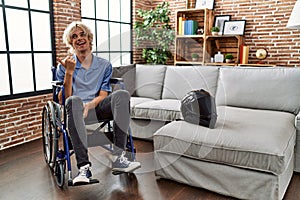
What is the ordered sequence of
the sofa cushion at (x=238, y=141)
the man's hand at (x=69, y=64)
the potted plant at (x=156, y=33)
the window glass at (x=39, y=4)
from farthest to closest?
the potted plant at (x=156, y=33) → the window glass at (x=39, y=4) → the man's hand at (x=69, y=64) → the sofa cushion at (x=238, y=141)

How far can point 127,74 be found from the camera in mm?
3377

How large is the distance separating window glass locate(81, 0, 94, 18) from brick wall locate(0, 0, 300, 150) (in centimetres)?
28

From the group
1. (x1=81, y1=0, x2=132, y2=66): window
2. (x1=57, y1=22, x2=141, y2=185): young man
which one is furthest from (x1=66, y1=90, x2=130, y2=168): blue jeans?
(x1=81, y1=0, x2=132, y2=66): window

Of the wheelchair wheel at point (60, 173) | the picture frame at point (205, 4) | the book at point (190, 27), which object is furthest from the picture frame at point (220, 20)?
the wheelchair wheel at point (60, 173)

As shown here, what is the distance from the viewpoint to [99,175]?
2.26 m

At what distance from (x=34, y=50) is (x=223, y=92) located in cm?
222

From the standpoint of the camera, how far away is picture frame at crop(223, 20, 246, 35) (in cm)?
436

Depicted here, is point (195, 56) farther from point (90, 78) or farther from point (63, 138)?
point (63, 138)

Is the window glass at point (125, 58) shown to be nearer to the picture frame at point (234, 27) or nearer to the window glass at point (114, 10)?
the window glass at point (114, 10)

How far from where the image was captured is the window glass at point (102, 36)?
4270 millimetres

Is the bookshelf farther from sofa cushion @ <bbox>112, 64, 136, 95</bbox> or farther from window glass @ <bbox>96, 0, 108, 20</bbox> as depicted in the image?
sofa cushion @ <bbox>112, 64, 136, 95</bbox>

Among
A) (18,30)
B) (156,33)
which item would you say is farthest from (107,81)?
(156,33)

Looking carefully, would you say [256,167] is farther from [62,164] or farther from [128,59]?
[128,59]

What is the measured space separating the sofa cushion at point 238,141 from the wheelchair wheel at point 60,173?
2.37ft
